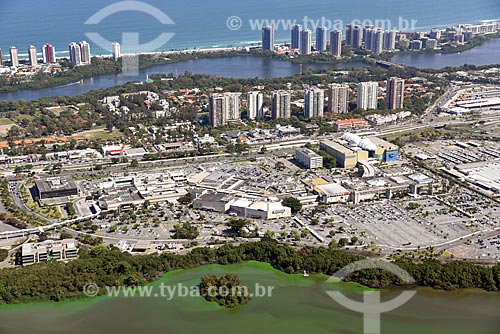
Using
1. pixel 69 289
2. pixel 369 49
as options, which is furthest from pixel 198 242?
pixel 369 49

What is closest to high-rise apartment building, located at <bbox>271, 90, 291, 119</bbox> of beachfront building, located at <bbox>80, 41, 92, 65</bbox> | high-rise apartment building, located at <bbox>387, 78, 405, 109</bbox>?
high-rise apartment building, located at <bbox>387, 78, 405, 109</bbox>

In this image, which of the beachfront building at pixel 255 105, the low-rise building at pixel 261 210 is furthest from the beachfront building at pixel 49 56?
the low-rise building at pixel 261 210

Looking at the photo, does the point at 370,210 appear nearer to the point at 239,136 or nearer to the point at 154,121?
the point at 239,136

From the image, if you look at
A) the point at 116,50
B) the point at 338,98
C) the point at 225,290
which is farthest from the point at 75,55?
the point at 225,290

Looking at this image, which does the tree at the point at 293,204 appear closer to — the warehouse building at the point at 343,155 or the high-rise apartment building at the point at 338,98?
the warehouse building at the point at 343,155

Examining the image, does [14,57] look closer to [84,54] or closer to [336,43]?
[84,54]

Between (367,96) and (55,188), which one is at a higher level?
(367,96)
